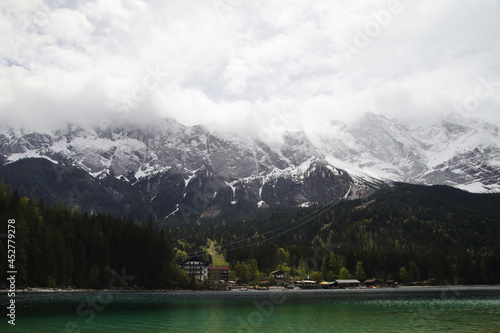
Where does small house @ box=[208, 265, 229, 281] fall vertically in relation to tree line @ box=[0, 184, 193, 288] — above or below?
below

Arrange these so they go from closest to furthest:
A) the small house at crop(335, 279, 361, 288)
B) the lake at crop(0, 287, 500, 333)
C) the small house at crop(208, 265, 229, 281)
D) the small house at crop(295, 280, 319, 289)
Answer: the lake at crop(0, 287, 500, 333), the small house at crop(295, 280, 319, 289), the small house at crop(335, 279, 361, 288), the small house at crop(208, 265, 229, 281)

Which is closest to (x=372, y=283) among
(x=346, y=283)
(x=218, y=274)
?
(x=346, y=283)

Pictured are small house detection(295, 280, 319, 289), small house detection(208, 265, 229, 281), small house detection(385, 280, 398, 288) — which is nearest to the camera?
small house detection(295, 280, 319, 289)

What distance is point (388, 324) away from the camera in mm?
58812

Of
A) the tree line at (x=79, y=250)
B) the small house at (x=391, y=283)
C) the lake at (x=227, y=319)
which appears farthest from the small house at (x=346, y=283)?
the lake at (x=227, y=319)

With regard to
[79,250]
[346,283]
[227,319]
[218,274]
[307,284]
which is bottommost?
[346,283]

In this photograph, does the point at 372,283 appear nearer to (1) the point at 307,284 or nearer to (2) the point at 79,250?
(1) the point at 307,284

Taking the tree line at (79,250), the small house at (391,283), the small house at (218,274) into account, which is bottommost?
the small house at (391,283)

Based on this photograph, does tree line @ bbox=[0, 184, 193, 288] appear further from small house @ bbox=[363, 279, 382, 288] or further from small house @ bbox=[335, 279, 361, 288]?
small house @ bbox=[363, 279, 382, 288]

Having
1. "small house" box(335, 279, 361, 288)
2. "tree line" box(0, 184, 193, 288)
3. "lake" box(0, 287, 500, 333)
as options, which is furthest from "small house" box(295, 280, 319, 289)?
"lake" box(0, 287, 500, 333)

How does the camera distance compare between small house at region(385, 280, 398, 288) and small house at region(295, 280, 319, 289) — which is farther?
small house at region(385, 280, 398, 288)

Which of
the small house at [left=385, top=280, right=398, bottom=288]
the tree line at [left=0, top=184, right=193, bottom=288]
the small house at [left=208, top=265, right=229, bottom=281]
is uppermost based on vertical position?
the tree line at [left=0, top=184, right=193, bottom=288]

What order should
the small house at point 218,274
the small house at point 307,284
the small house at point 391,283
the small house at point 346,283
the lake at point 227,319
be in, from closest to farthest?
the lake at point 227,319 → the small house at point 307,284 → the small house at point 346,283 → the small house at point 218,274 → the small house at point 391,283

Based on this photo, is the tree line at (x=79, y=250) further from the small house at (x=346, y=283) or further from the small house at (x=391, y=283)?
the small house at (x=391, y=283)
